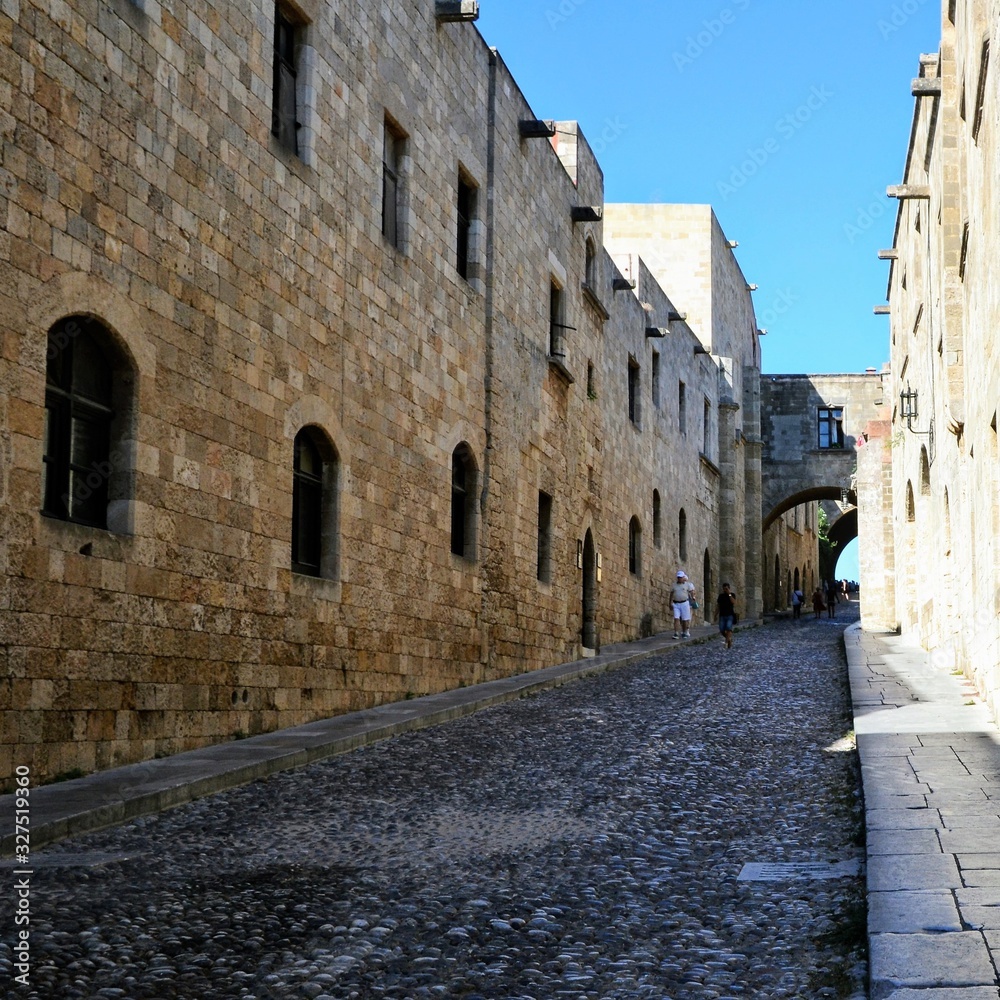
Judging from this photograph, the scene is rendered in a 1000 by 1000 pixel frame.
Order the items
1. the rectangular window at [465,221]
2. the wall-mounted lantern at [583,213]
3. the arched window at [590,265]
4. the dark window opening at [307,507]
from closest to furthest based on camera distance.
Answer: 1. the dark window opening at [307,507]
2. the rectangular window at [465,221]
3. the wall-mounted lantern at [583,213]
4. the arched window at [590,265]

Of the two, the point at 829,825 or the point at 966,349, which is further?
the point at 966,349

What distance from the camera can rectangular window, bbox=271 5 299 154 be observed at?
434 inches

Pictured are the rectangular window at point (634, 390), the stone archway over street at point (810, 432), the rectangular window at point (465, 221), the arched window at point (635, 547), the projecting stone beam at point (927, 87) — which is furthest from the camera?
the stone archway over street at point (810, 432)

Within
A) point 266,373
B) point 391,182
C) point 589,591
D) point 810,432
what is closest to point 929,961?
point 266,373

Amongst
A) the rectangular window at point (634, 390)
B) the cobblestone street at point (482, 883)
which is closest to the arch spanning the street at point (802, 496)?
the rectangular window at point (634, 390)

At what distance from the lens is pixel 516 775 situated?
8.34 metres

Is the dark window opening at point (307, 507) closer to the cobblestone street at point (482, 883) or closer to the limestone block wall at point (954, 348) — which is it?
the cobblestone street at point (482, 883)

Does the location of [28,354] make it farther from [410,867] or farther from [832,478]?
[832,478]

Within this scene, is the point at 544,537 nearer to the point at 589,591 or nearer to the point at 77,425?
the point at 589,591

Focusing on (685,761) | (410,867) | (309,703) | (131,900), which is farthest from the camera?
(309,703)

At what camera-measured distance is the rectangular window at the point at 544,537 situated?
1845 cm

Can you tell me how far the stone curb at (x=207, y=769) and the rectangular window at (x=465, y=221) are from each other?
17.6ft

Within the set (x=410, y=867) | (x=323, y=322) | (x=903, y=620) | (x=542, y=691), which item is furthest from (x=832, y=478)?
(x=410, y=867)

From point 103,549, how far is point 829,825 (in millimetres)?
4613
